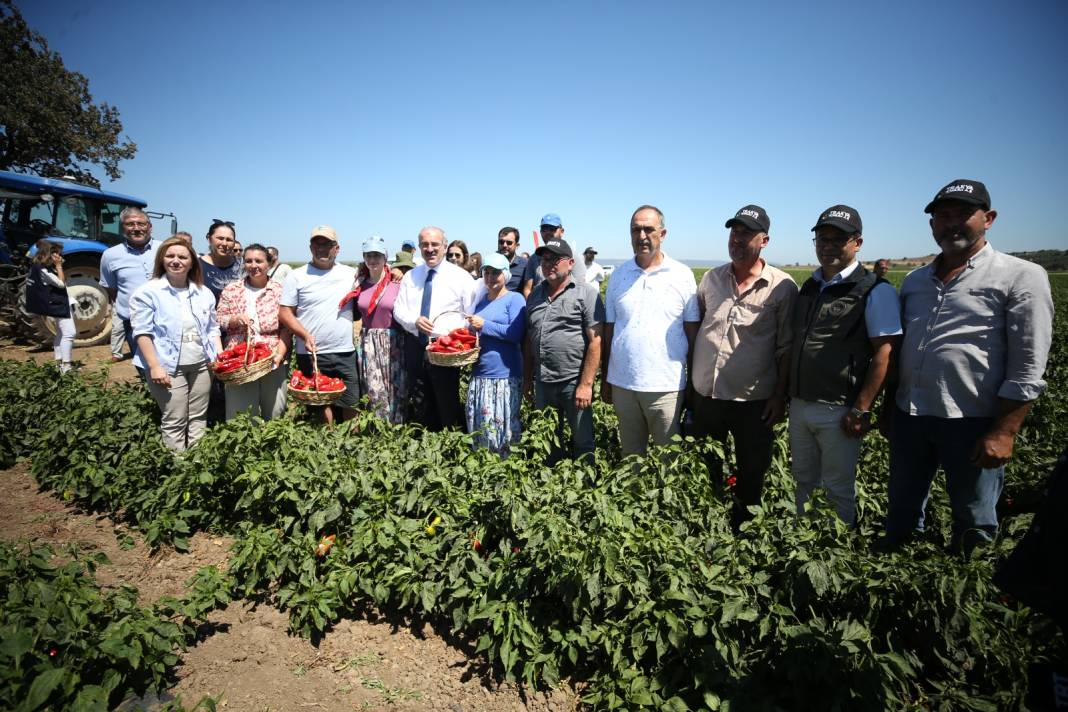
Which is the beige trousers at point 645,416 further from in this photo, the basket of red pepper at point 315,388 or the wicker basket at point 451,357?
the basket of red pepper at point 315,388

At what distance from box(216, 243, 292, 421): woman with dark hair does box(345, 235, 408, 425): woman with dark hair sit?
0.68 metres

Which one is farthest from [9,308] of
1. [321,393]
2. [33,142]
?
[33,142]

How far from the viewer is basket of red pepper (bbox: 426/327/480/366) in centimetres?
402

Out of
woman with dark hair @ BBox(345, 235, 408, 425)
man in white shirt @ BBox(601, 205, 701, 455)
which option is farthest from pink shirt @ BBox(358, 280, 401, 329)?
man in white shirt @ BBox(601, 205, 701, 455)

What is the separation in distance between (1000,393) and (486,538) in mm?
2560

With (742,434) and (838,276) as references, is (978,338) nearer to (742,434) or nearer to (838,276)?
(838,276)

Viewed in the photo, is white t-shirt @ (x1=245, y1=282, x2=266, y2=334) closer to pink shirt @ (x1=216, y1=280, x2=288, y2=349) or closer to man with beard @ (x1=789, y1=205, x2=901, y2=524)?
pink shirt @ (x1=216, y1=280, x2=288, y2=349)

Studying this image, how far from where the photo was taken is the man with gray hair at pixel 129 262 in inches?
213

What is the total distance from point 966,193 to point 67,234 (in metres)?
14.6

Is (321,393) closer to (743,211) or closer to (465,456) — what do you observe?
(465,456)

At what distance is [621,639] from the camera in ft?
7.52

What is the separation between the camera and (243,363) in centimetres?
408

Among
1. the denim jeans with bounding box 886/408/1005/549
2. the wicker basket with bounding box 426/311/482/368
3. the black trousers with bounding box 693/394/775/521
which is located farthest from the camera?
the wicker basket with bounding box 426/311/482/368

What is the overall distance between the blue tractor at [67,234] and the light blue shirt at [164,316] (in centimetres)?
731
